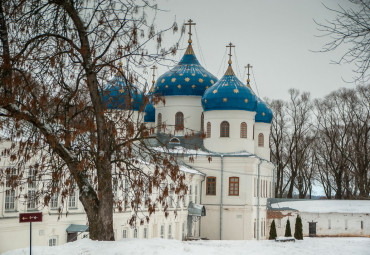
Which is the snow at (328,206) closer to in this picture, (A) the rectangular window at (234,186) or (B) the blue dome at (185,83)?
(A) the rectangular window at (234,186)

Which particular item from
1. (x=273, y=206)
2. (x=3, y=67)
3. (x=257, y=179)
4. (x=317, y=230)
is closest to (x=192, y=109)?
(x=257, y=179)

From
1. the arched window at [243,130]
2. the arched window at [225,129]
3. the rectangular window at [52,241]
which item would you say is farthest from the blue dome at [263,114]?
the rectangular window at [52,241]

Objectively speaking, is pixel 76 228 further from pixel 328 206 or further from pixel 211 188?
pixel 328 206

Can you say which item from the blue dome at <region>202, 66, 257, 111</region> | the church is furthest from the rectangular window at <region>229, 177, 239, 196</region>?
the blue dome at <region>202, 66, 257, 111</region>

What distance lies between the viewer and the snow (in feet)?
134

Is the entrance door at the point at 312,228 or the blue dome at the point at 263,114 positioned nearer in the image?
the entrance door at the point at 312,228

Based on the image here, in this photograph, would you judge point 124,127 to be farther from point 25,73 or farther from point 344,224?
point 344,224

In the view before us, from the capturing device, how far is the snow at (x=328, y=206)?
40.9 m

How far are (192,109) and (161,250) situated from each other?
92.2 ft

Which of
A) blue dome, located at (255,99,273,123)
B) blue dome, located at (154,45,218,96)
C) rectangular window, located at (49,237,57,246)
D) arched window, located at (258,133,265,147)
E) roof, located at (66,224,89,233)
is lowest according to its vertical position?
rectangular window, located at (49,237,57,246)

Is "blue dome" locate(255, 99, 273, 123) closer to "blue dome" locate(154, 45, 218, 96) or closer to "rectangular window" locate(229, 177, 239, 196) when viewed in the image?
"blue dome" locate(154, 45, 218, 96)

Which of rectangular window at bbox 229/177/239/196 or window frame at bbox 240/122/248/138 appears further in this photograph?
window frame at bbox 240/122/248/138

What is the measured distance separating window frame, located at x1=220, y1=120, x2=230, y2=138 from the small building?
725cm

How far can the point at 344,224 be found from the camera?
40.7 meters
